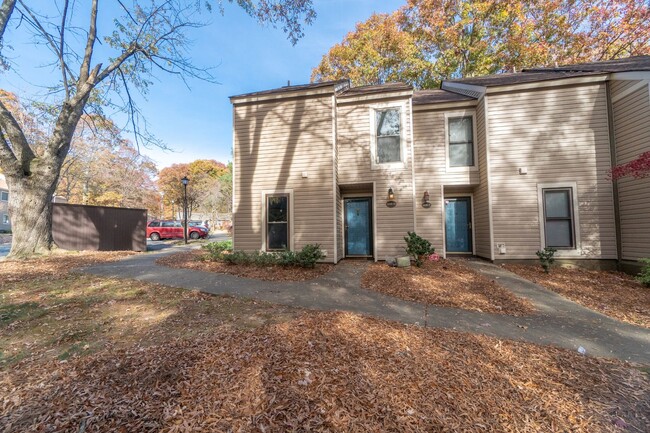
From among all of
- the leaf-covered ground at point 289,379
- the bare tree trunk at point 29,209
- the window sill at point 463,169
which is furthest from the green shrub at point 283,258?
the bare tree trunk at point 29,209

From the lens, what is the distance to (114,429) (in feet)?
5.64

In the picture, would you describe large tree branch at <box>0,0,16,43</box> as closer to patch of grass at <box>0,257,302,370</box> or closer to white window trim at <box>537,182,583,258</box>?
patch of grass at <box>0,257,302,370</box>

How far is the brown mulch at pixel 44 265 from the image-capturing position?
565 centimetres

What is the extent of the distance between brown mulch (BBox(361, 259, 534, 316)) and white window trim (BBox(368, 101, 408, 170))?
3024 mm

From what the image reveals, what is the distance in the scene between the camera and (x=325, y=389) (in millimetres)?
2084

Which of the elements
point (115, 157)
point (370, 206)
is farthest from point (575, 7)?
point (115, 157)

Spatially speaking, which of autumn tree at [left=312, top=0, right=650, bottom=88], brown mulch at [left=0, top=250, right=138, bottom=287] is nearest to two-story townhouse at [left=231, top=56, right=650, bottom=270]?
brown mulch at [left=0, top=250, right=138, bottom=287]

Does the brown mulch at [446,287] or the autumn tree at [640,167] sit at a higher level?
the autumn tree at [640,167]

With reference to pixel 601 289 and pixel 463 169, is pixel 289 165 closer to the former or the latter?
pixel 463 169

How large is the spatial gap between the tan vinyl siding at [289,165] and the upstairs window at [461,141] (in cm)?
405

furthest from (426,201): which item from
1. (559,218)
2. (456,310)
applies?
(456,310)

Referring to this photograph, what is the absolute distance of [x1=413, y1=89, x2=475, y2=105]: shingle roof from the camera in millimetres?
8661

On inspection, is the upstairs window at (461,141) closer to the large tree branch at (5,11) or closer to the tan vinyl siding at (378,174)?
the tan vinyl siding at (378,174)

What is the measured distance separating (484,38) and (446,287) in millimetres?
16272
